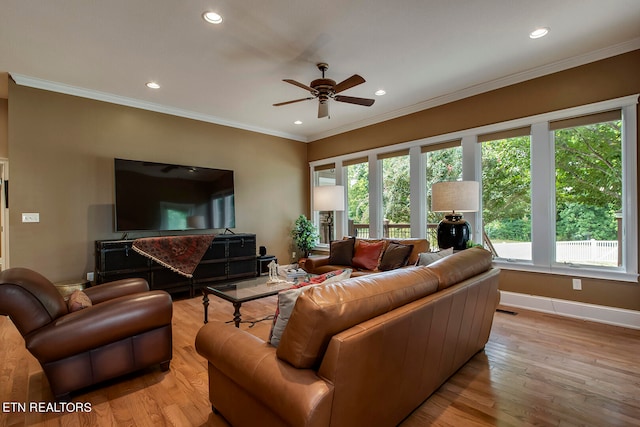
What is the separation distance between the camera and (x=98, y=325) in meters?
1.93

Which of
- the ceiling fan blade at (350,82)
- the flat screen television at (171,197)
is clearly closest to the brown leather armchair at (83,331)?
the flat screen television at (171,197)

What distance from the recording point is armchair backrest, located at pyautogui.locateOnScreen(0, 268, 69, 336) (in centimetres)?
173

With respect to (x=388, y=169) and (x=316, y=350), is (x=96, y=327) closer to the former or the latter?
(x=316, y=350)

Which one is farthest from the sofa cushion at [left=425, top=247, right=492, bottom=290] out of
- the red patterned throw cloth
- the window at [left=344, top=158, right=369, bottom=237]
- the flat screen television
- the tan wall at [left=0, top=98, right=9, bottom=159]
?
the tan wall at [left=0, top=98, right=9, bottom=159]

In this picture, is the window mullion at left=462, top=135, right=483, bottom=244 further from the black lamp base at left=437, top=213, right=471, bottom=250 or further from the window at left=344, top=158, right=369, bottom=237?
the window at left=344, top=158, right=369, bottom=237

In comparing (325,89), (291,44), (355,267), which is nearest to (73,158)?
(291,44)

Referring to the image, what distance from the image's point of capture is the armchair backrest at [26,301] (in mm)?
1729

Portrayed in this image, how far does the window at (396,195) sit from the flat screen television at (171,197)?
264 cm

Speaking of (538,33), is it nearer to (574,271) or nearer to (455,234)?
(455,234)

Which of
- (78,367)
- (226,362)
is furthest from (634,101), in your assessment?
(78,367)

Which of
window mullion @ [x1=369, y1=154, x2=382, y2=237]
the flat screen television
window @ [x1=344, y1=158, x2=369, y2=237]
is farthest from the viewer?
window @ [x1=344, y1=158, x2=369, y2=237]

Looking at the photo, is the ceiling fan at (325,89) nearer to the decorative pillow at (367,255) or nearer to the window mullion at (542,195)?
the decorative pillow at (367,255)

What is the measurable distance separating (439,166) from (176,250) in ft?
13.1

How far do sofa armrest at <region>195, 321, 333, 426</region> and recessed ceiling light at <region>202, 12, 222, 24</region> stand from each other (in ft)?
7.98
